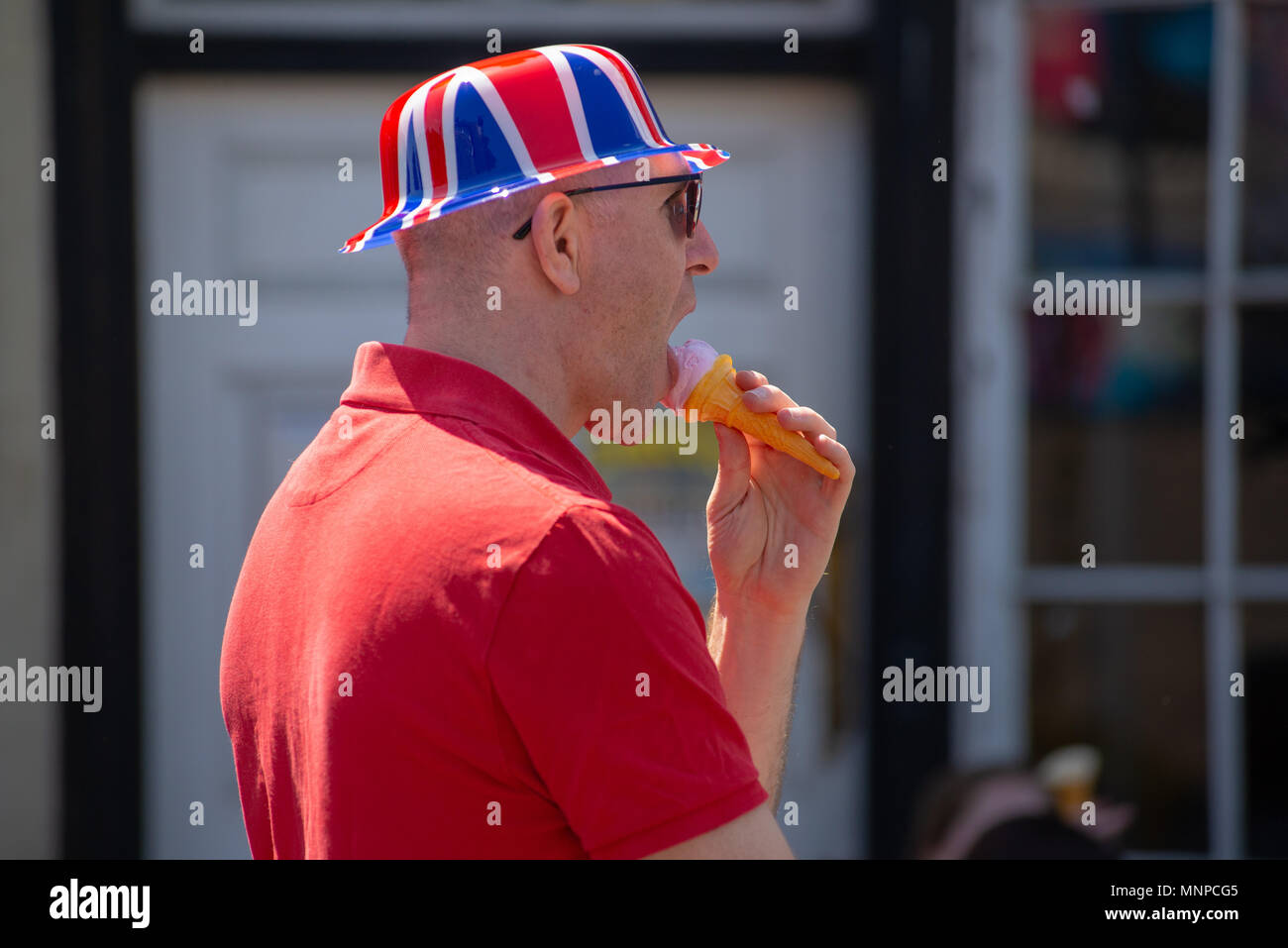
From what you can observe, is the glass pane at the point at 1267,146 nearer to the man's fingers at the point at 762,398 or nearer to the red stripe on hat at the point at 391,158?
the man's fingers at the point at 762,398

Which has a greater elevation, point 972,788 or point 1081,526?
point 1081,526

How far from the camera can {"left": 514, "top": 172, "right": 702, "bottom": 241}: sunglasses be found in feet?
4.10

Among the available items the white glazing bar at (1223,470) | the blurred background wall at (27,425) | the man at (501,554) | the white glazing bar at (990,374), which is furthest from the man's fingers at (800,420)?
the blurred background wall at (27,425)

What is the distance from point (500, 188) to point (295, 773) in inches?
24.2

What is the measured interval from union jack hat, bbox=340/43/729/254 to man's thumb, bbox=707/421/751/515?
40cm

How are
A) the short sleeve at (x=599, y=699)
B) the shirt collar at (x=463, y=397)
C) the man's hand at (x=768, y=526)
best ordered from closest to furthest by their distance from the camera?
the short sleeve at (x=599, y=699), the shirt collar at (x=463, y=397), the man's hand at (x=768, y=526)

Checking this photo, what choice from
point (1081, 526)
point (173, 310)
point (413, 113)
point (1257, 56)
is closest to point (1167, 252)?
point (1257, 56)

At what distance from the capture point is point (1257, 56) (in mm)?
2803

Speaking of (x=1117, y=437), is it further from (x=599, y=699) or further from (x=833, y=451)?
(x=599, y=699)

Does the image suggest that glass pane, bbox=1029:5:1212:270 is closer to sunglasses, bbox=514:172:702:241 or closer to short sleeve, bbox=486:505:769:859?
sunglasses, bbox=514:172:702:241

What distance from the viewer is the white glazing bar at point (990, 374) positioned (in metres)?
2.81

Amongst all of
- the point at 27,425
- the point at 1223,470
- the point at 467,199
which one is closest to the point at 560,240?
the point at 467,199
